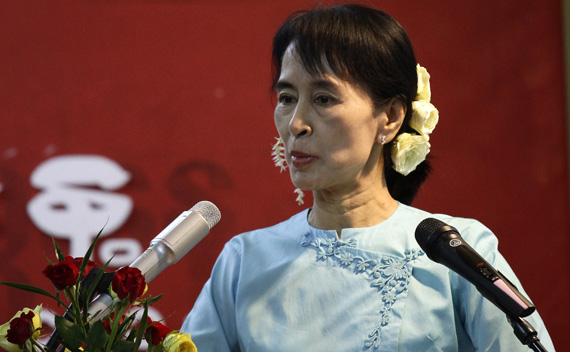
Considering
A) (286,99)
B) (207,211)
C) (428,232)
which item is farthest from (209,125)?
(428,232)

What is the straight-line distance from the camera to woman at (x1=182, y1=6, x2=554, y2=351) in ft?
5.12

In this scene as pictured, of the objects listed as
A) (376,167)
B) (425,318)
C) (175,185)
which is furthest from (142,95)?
(425,318)

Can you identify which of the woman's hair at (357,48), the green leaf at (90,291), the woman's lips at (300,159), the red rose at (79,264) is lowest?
the green leaf at (90,291)

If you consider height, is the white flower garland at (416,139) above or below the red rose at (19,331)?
above

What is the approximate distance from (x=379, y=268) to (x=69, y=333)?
783 mm

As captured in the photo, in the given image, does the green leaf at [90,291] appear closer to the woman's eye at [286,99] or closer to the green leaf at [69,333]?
the green leaf at [69,333]

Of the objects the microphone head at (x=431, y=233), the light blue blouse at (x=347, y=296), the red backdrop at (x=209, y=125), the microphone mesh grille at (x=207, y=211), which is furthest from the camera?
the red backdrop at (x=209, y=125)

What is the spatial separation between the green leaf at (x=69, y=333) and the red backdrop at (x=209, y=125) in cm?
169

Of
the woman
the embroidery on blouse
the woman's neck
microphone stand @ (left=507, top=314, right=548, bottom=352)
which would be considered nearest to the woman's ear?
the woman

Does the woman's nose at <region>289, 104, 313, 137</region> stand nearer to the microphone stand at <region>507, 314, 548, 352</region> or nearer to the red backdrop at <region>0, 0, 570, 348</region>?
the microphone stand at <region>507, 314, 548, 352</region>

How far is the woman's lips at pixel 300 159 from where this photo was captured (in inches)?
64.2

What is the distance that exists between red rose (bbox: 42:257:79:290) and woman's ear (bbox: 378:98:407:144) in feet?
2.87

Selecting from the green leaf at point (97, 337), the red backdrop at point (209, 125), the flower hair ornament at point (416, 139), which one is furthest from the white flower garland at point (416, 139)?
the red backdrop at point (209, 125)

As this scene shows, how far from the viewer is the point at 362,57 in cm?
164
